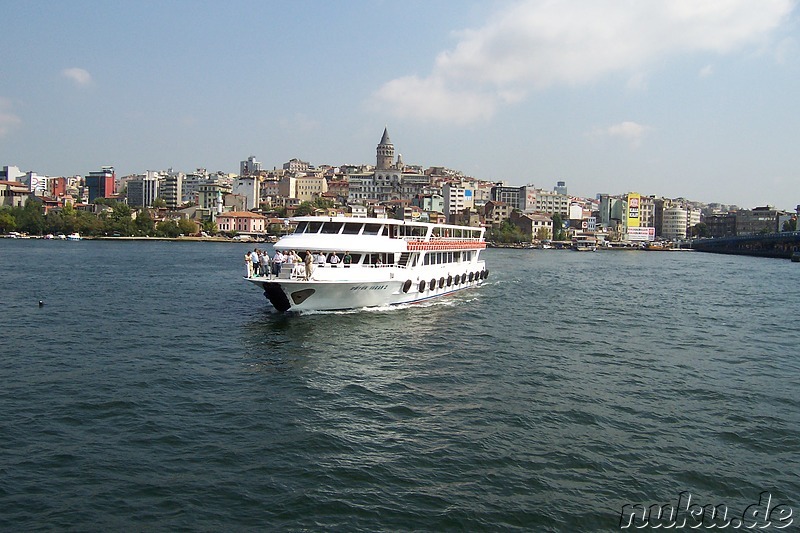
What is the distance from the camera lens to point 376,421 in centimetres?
1345

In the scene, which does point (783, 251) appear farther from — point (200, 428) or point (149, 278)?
point (200, 428)

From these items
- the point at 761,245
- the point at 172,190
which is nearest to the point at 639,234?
the point at 761,245

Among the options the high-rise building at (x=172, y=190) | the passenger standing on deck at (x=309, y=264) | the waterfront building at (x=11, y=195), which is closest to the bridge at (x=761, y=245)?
the passenger standing on deck at (x=309, y=264)

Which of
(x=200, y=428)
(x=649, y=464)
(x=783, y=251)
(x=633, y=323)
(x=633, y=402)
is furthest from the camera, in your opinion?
(x=783, y=251)

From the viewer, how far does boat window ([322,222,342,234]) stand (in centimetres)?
2684

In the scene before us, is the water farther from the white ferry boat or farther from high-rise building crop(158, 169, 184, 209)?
high-rise building crop(158, 169, 184, 209)

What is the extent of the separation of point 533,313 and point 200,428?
20525mm

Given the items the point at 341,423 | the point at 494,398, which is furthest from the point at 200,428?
the point at 494,398

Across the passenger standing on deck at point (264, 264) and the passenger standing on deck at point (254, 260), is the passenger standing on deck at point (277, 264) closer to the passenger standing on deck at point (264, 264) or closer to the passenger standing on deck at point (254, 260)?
the passenger standing on deck at point (264, 264)

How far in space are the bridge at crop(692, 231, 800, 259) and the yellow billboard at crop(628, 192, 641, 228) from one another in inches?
1495

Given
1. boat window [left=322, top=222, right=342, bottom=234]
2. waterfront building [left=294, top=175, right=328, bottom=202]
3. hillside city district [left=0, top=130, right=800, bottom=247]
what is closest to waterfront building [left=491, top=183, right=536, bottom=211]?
hillside city district [left=0, top=130, right=800, bottom=247]

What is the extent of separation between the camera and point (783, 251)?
400 feet

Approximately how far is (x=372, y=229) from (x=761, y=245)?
425 ft

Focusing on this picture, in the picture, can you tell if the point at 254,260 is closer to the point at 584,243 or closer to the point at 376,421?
the point at 376,421
